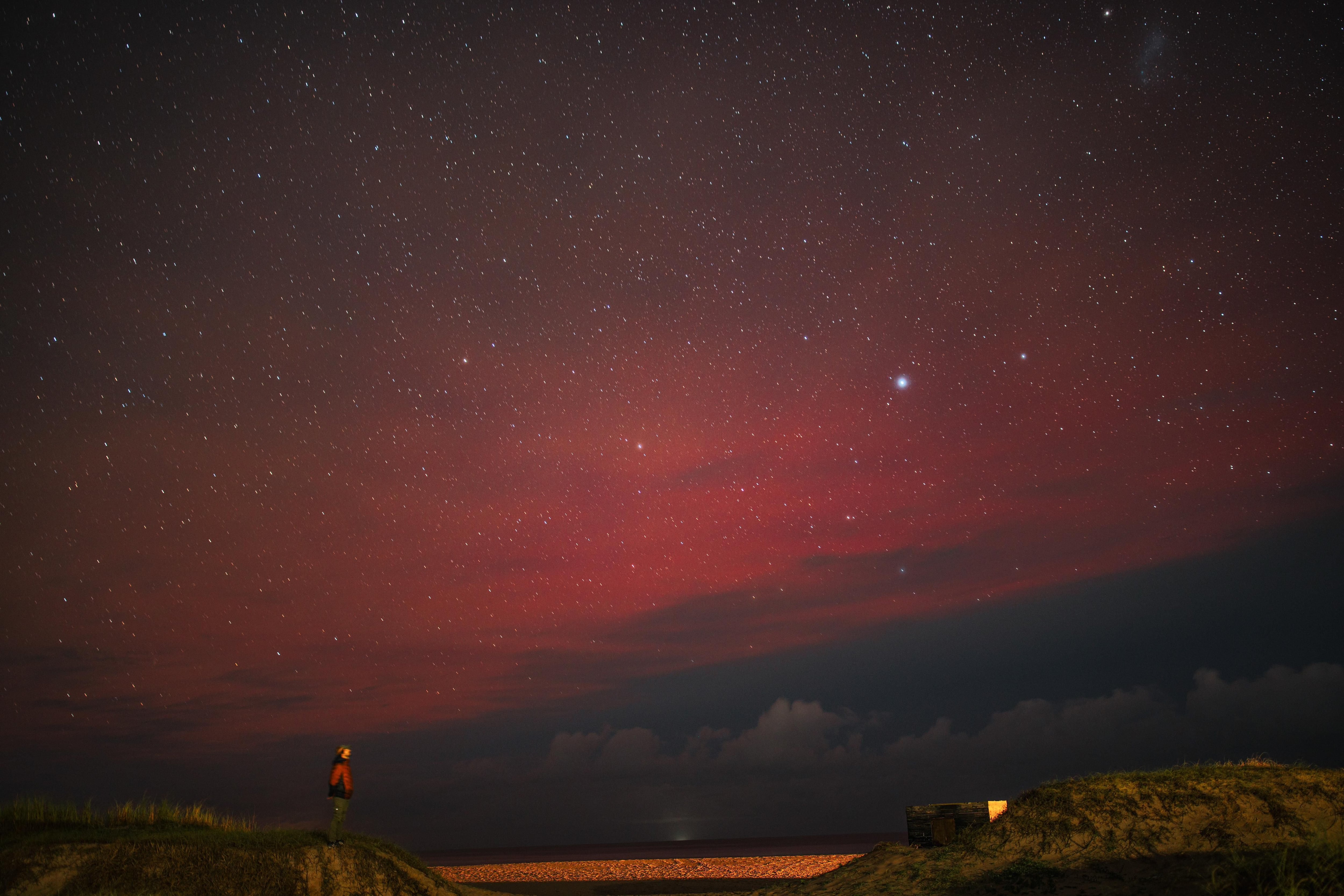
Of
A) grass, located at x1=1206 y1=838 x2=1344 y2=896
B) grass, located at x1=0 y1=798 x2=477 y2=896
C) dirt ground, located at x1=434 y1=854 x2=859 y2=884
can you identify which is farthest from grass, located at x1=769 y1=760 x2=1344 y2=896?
dirt ground, located at x1=434 y1=854 x2=859 y2=884

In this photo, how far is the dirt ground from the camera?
4203 centimetres

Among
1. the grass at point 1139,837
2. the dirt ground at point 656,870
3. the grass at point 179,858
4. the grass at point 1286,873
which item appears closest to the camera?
the grass at point 1286,873

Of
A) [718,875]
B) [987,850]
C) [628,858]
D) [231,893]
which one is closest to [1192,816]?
[987,850]

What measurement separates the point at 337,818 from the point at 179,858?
3.75 m

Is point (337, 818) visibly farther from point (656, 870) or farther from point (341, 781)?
point (656, 870)

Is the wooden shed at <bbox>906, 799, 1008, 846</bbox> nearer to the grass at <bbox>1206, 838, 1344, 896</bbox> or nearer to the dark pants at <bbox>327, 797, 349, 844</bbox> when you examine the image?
the grass at <bbox>1206, 838, 1344, 896</bbox>

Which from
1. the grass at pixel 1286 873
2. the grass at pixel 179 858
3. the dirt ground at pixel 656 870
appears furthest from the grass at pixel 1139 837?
the dirt ground at pixel 656 870

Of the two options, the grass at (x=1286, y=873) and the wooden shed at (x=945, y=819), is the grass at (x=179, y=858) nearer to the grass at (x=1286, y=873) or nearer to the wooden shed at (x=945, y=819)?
the wooden shed at (x=945, y=819)

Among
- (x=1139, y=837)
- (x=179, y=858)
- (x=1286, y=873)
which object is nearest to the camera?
(x=1286, y=873)

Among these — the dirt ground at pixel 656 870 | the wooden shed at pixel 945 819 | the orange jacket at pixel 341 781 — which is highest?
the orange jacket at pixel 341 781

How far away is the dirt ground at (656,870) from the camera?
4203cm

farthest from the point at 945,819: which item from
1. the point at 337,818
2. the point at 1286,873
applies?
the point at 337,818

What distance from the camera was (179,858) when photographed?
20.7 m

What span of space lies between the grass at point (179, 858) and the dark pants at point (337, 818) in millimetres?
279
